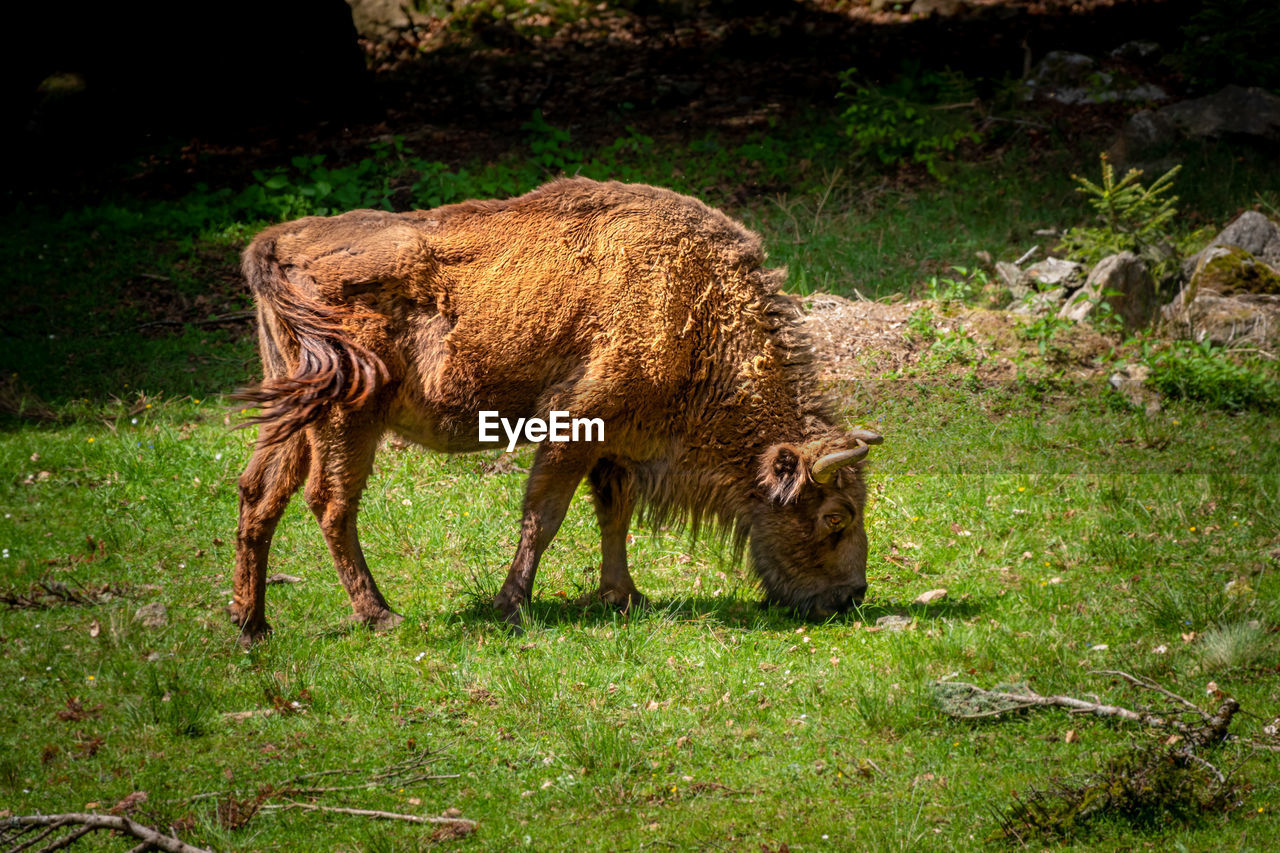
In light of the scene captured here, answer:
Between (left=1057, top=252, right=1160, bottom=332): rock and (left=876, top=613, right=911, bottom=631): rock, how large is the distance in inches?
193

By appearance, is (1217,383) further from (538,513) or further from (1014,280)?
(538,513)

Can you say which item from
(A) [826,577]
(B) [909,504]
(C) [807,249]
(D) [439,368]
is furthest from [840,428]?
(C) [807,249]

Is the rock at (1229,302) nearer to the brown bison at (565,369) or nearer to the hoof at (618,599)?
the brown bison at (565,369)

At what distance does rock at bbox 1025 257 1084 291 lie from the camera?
414 inches

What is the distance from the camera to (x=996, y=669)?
560 cm

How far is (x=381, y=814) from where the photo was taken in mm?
4441

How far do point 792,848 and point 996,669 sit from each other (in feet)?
6.15

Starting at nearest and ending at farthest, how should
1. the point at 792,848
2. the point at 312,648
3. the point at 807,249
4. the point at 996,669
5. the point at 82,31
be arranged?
the point at 792,848, the point at 996,669, the point at 312,648, the point at 807,249, the point at 82,31

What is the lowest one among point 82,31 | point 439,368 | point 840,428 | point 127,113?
point 840,428

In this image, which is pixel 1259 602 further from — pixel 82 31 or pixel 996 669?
pixel 82 31

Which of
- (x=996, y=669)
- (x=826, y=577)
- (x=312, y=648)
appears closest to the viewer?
(x=996, y=669)

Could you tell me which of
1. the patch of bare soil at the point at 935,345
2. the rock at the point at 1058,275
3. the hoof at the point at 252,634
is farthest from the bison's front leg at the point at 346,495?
the rock at the point at 1058,275

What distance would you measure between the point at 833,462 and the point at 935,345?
4.12 meters

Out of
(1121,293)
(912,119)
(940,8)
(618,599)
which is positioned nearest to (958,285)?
(1121,293)
